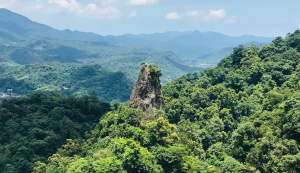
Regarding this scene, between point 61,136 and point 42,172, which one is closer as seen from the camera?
point 42,172

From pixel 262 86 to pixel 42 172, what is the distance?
31.5m

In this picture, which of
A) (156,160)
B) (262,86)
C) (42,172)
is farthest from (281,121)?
(42,172)

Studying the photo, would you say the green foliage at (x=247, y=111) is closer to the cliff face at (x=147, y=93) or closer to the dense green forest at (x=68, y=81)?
the cliff face at (x=147, y=93)

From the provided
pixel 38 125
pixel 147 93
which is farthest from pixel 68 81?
pixel 147 93

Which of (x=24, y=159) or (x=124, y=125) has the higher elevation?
(x=124, y=125)

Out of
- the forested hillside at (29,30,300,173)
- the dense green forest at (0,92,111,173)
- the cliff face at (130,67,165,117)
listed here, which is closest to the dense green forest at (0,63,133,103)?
the dense green forest at (0,92,111,173)

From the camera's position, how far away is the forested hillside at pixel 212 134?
1939cm

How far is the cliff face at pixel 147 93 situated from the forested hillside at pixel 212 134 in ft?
5.67

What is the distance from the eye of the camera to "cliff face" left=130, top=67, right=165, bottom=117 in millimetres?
29234

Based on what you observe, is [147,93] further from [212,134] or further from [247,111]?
[247,111]

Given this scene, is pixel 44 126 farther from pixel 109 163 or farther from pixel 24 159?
pixel 109 163

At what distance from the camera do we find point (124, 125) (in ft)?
82.9

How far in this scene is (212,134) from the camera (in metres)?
31.9

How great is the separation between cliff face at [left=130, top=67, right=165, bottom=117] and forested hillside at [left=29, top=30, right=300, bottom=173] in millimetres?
1728
